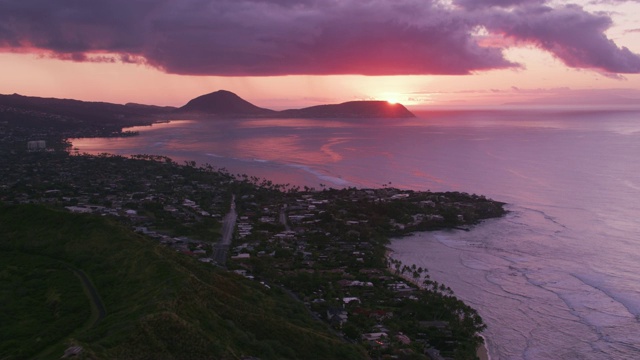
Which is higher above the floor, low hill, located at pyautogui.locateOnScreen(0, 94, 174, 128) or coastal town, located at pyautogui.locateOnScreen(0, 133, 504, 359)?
low hill, located at pyautogui.locateOnScreen(0, 94, 174, 128)

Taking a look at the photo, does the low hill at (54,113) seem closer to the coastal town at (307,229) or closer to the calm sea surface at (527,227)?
the calm sea surface at (527,227)

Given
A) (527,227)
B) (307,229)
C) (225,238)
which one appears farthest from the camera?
(527,227)

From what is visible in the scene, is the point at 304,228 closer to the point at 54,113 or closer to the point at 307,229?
the point at 307,229

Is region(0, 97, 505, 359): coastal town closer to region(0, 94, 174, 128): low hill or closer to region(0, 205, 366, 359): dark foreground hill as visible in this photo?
region(0, 205, 366, 359): dark foreground hill

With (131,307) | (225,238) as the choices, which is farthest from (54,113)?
(131,307)

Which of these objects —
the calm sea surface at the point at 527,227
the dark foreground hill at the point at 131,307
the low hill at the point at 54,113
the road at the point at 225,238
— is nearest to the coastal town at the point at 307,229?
the road at the point at 225,238


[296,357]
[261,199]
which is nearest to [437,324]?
[296,357]

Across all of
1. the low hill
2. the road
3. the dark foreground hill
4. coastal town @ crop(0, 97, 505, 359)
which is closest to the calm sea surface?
coastal town @ crop(0, 97, 505, 359)
